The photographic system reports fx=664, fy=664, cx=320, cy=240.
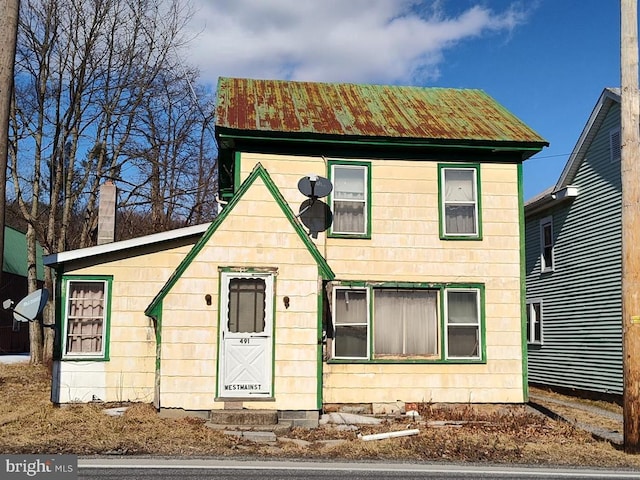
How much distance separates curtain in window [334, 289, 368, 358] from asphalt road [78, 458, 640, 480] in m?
4.49

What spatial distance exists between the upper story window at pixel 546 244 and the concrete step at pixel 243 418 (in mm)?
13265

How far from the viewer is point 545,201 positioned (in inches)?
846

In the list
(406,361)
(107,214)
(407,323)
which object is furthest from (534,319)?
(107,214)

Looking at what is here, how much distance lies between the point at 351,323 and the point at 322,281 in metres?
1.56

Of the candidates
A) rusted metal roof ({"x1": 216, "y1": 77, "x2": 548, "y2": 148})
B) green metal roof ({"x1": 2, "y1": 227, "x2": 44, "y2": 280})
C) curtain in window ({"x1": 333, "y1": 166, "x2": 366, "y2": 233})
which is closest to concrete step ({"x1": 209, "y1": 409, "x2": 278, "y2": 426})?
curtain in window ({"x1": 333, "y1": 166, "x2": 366, "y2": 233})

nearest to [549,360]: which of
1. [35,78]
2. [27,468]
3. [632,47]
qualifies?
[632,47]

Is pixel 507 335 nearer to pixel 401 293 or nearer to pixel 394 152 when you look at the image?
pixel 401 293

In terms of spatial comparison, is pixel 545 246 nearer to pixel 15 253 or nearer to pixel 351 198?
pixel 351 198

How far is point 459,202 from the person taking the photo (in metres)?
14.3

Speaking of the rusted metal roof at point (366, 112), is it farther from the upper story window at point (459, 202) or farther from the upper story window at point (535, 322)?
the upper story window at point (535, 322)

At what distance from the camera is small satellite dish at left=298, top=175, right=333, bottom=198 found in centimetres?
1327

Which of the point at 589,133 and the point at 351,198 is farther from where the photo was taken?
the point at 589,133

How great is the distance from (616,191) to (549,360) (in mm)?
6277

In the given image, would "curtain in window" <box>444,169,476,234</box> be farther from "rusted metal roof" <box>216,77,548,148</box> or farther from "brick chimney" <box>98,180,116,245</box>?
"brick chimney" <box>98,180,116,245</box>
